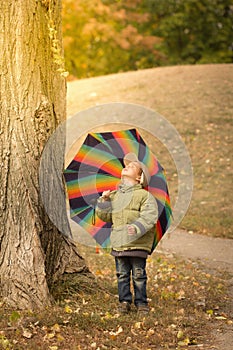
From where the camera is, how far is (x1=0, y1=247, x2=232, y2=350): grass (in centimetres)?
514

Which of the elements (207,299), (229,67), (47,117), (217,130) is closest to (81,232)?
(207,299)

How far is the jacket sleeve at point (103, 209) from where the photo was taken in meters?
5.68

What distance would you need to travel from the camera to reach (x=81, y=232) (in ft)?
33.6

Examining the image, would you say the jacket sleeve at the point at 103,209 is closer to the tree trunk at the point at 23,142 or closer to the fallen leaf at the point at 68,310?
the tree trunk at the point at 23,142

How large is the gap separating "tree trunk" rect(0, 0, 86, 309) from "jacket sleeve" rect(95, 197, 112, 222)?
549 mm

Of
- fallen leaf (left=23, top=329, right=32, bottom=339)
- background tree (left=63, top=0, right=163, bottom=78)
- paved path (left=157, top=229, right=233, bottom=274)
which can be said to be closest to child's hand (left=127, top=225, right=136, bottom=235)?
fallen leaf (left=23, top=329, right=32, bottom=339)

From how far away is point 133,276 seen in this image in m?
5.82

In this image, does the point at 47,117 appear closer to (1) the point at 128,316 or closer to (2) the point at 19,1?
(2) the point at 19,1

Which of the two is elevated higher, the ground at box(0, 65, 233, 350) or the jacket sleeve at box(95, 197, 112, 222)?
the jacket sleeve at box(95, 197, 112, 222)

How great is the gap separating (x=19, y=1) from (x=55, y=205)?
183 cm

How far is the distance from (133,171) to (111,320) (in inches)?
50.1

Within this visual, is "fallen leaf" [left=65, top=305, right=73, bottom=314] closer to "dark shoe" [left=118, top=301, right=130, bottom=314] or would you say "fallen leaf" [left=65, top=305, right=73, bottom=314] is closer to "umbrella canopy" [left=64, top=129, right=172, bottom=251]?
"dark shoe" [left=118, top=301, right=130, bottom=314]

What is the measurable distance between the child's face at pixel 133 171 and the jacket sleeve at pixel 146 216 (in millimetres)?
191

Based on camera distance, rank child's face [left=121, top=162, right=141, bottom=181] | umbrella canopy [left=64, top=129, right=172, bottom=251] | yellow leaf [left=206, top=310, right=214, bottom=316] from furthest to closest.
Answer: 1. yellow leaf [left=206, top=310, right=214, bottom=316]
2. umbrella canopy [left=64, top=129, right=172, bottom=251]
3. child's face [left=121, top=162, right=141, bottom=181]
